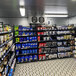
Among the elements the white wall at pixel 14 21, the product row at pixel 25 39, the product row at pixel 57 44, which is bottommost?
the product row at pixel 57 44

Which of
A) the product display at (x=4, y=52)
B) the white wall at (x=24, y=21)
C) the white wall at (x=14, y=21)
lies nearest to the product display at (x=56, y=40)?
the product display at (x=4, y=52)

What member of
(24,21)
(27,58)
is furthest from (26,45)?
(24,21)

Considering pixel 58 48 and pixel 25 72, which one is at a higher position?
pixel 58 48

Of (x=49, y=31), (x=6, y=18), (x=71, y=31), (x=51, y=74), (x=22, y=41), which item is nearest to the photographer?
(x=51, y=74)

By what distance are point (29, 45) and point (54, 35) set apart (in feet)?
5.99

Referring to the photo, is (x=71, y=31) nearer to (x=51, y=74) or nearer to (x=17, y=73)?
(x=51, y=74)

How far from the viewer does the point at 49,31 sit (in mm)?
5078

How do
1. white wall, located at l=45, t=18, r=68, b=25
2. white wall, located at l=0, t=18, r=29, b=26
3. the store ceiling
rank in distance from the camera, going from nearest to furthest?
the store ceiling, white wall, located at l=0, t=18, r=29, b=26, white wall, located at l=45, t=18, r=68, b=25

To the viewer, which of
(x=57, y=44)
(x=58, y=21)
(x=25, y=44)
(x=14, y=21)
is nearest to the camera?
(x=25, y=44)

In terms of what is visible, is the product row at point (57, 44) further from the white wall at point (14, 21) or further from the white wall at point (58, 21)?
the white wall at point (14, 21)

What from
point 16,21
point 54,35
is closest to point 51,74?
point 54,35

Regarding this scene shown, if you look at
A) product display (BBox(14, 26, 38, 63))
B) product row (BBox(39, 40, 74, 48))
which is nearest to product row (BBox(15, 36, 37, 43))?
product display (BBox(14, 26, 38, 63))

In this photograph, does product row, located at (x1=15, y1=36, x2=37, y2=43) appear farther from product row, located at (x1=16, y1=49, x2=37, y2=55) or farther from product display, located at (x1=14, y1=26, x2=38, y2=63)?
product row, located at (x1=16, y1=49, x2=37, y2=55)

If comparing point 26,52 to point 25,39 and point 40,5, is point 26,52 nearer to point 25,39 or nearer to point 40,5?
point 25,39
